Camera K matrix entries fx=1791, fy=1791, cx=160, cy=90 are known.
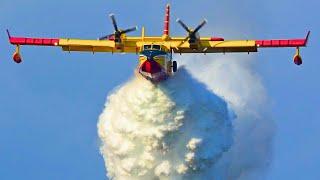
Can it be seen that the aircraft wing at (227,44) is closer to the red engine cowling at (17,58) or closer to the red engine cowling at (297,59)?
the red engine cowling at (297,59)

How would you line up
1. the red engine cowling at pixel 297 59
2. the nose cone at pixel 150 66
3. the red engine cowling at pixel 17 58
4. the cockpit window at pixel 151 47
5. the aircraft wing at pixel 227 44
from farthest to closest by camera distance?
the red engine cowling at pixel 17 58 < the aircraft wing at pixel 227 44 < the red engine cowling at pixel 297 59 < the cockpit window at pixel 151 47 < the nose cone at pixel 150 66

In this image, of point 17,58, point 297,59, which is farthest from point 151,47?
point 17,58

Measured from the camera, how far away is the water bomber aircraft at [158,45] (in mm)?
120750

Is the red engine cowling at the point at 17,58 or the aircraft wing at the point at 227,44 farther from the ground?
the aircraft wing at the point at 227,44

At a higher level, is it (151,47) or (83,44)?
(151,47)

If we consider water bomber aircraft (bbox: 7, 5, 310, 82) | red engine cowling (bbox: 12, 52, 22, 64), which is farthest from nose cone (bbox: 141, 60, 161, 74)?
red engine cowling (bbox: 12, 52, 22, 64)

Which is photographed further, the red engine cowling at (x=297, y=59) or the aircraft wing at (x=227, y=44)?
the aircraft wing at (x=227, y=44)

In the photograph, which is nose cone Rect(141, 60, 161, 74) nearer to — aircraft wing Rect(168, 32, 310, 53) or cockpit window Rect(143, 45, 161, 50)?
cockpit window Rect(143, 45, 161, 50)

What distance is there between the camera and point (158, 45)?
121m

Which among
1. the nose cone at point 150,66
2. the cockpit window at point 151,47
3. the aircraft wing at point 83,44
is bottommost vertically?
the nose cone at point 150,66

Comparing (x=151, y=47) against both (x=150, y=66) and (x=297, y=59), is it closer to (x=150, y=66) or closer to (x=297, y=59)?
(x=150, y=66)

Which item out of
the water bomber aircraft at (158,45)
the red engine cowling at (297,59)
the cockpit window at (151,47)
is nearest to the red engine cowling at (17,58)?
the water bomber aircraft at (158,45)

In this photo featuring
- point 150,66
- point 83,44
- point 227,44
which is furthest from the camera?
point 83,44

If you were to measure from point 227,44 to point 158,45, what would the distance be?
621 centimetres
